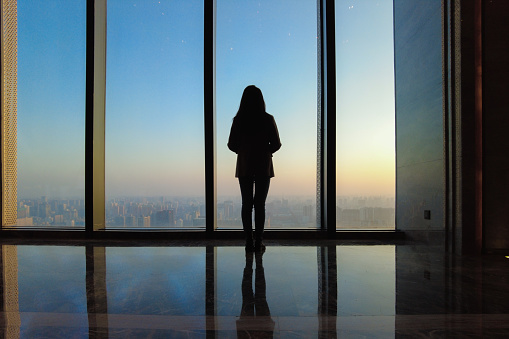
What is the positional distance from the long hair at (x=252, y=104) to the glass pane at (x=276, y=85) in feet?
2.76

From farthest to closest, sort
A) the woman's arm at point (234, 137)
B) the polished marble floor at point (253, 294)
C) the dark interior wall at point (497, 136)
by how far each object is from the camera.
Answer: the woman's arm at point (234, 137), the dark interior wall at point (497, 136), the polished marble floor at point (253, 294)

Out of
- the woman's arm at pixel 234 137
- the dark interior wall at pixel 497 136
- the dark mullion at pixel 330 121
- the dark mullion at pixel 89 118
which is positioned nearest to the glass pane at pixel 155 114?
the dark mullion at pixel 89 118

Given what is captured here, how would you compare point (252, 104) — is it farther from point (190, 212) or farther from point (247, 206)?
point (190, 212)

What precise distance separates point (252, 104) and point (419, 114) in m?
1.52

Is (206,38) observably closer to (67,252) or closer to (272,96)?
(272,96)

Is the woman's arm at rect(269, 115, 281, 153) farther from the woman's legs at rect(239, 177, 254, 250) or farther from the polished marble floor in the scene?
the polished marble floor

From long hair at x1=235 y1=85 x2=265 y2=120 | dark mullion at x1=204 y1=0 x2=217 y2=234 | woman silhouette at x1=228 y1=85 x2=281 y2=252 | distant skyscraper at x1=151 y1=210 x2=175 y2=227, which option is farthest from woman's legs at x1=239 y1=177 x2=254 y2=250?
distant skyscraper at x1=151 y1=210 x2=175 y2=227

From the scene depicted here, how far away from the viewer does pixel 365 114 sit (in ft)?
11.3

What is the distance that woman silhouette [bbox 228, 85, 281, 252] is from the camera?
8.64 ft

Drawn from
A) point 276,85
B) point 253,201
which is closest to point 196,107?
point 276,85

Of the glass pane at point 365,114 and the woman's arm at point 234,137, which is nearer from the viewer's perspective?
the woman's arm at point 234,137

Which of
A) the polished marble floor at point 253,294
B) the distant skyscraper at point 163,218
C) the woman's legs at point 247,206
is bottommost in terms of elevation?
the polished marble floor at point 253,294

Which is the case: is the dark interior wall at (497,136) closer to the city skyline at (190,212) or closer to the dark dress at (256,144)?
the city skyline at (190,212)

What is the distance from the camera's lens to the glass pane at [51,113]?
3.47m
